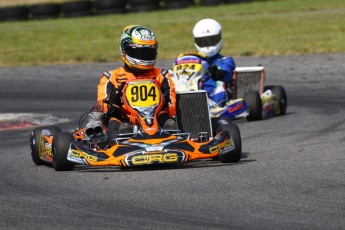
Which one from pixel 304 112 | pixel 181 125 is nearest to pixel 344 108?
pixel 304 112

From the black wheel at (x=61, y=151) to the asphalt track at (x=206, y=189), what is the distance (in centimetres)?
8

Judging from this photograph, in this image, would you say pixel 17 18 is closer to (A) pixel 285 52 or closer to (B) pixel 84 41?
(B) pixel 84 41

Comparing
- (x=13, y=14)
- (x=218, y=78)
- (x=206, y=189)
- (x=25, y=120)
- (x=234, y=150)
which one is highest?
(x=206, y=189)

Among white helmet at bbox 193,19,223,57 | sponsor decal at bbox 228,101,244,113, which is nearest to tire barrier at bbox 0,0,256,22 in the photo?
white helmet at bbox 193,19,223,57

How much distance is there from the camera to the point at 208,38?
12633 mm

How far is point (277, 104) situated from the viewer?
41.4 feet

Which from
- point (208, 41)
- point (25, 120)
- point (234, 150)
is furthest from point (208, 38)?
point (234, 150)

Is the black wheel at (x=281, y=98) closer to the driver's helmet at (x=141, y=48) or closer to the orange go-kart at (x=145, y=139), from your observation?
the orange go-kart at (x=145, y=139)

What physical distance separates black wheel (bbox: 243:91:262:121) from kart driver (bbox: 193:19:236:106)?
30 centimetres

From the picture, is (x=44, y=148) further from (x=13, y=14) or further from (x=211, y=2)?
(x=211, y=2)

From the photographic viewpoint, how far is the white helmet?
496 inches

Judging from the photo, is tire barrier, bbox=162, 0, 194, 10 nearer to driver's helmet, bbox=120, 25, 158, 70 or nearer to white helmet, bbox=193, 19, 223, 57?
white helmet, bbox=193, 19, 223, 57

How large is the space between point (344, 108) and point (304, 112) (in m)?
0.54

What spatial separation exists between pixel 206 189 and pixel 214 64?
5.84m
